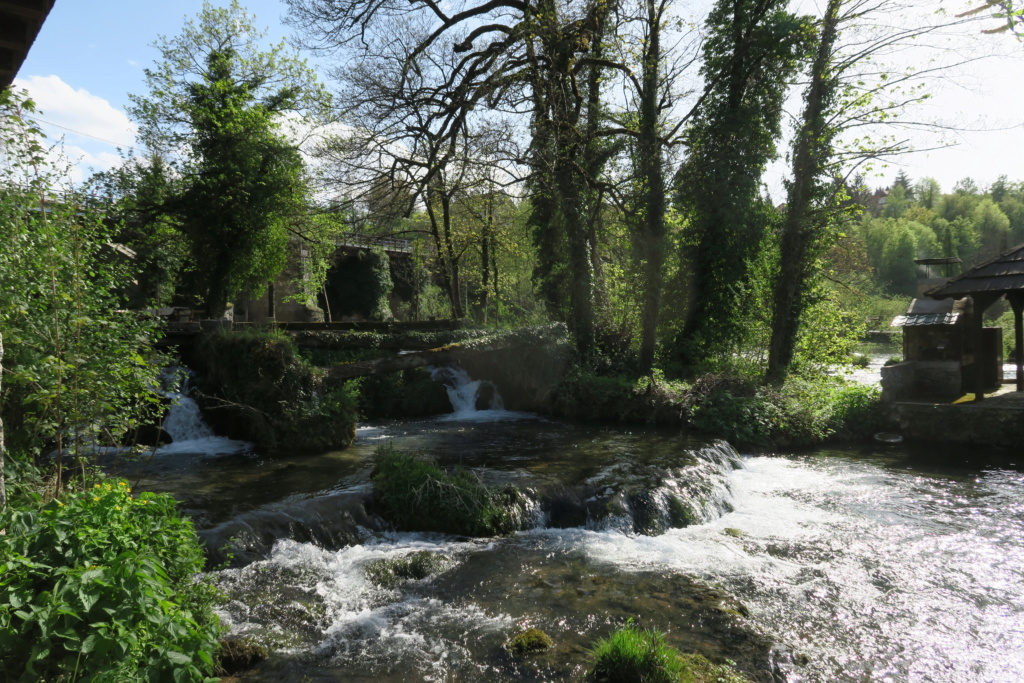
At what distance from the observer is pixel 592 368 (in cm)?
1717

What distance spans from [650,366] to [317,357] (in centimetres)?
909

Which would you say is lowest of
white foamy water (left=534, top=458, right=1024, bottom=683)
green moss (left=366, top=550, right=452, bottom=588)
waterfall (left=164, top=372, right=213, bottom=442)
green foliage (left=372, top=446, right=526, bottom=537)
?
white foamy water (left=534, top=458, right=1024, bottom=683)

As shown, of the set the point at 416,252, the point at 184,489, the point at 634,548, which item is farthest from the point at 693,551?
the point at 416,252

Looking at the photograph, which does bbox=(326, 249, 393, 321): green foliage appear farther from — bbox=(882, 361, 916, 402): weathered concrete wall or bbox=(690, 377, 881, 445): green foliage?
bbox=(882, 361, 916, 402): weathered concrete wall

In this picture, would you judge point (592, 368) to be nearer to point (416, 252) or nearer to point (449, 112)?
point (449, 112)

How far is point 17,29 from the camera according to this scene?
184 inches

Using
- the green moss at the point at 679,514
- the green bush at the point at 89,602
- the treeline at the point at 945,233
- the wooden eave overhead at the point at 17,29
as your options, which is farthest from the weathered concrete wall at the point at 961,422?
the treeline at the point at 945,233

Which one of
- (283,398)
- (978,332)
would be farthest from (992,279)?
(283,398)

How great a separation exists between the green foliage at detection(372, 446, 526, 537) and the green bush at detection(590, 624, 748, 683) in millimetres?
3483

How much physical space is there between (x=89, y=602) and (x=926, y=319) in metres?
16.9

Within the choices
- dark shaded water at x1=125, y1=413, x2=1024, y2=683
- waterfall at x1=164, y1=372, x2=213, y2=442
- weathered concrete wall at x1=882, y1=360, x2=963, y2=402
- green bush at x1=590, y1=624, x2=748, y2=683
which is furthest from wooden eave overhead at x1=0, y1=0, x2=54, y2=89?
weathered concrete wall at x1=882, y1=360, x2=963, y2=402

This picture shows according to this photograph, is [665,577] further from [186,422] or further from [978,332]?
[978,332]

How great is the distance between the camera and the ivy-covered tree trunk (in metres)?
15.3

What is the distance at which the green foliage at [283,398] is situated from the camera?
1251 centimetres
